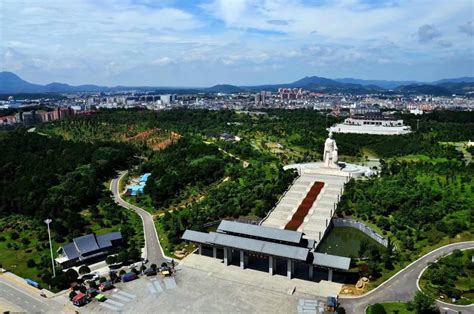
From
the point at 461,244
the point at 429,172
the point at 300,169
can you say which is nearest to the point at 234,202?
the point at 300,169

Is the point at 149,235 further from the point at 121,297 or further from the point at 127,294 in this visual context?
the point at 121,297

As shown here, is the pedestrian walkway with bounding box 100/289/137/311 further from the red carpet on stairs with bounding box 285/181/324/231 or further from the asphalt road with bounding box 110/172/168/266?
the red carpet on stairs with bounding box 285/181/324/231

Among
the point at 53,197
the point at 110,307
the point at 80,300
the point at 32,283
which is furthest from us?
the point at 53,197

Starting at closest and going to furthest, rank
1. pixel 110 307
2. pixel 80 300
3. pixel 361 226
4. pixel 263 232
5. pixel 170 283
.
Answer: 1. pixel 110 307
2. pixel 80 300
3. pixel 170 283
4. pixel 263 232
5. pixel 361 226

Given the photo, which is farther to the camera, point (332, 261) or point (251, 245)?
point (251, 245)

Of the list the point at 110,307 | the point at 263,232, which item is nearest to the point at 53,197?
the point at 110,307

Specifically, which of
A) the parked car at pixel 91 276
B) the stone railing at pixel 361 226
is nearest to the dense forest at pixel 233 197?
the parked car at pixel 91 276

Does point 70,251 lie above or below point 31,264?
above
